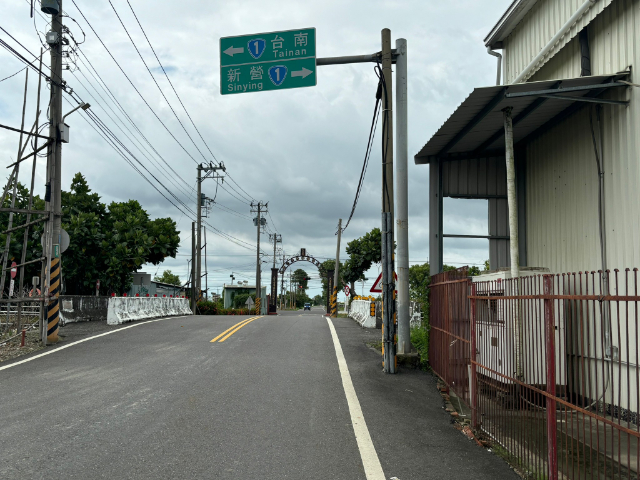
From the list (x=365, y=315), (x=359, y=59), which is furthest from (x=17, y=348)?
(x=365, y=315)

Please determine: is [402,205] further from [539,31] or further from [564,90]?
[539,31]

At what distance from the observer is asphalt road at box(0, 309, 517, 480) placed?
547 centimetres

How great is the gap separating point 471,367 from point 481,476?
7.14 feet

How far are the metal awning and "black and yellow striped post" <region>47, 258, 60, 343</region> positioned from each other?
394 inches

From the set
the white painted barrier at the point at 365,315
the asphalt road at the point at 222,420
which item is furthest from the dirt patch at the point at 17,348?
the white painted barrier at the point at 365,315

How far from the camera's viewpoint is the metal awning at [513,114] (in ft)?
28.5

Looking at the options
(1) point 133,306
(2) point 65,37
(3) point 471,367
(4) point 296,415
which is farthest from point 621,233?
(1) point 133,306

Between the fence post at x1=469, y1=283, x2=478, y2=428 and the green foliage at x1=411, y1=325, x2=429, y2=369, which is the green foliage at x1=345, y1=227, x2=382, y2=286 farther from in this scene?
the fence post at x1=469, y1=283, x2=478, y2=428

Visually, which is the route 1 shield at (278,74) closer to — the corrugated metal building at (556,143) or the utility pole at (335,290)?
the corrugated metal building at (556,143)

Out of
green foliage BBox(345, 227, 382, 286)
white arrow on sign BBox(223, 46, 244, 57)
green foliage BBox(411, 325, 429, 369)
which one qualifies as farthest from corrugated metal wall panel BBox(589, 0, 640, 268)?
green foliage BBox(345, 227, 382, 286)

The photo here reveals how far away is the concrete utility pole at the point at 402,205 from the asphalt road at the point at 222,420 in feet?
3.60

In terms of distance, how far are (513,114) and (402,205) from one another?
2.69m

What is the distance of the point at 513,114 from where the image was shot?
10.7 metres

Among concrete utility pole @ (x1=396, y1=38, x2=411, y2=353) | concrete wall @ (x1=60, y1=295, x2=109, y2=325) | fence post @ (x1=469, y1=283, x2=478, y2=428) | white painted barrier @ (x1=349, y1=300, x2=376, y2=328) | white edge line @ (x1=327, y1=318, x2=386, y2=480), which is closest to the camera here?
white edge line @ (x1=327, y1=318, x2=386, y2=480)
